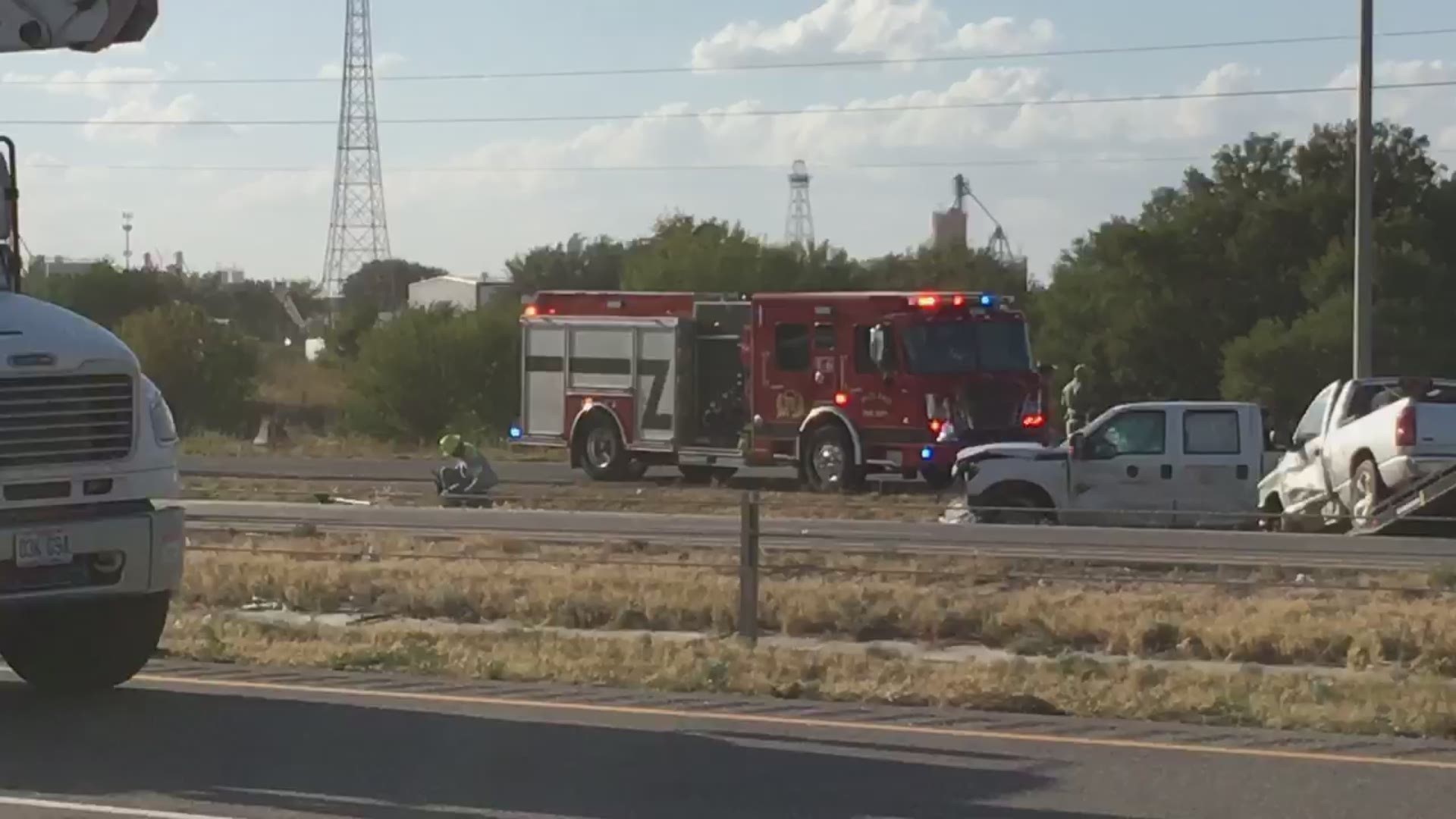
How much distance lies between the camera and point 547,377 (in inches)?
1299

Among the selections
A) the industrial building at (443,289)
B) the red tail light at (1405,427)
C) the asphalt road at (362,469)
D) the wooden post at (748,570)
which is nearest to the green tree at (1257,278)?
the asphalt road at (362,469)

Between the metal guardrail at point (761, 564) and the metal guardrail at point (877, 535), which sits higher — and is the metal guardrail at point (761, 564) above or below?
below

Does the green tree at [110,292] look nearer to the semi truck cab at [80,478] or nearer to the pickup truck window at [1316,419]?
the pickup truck window at [1316,419]

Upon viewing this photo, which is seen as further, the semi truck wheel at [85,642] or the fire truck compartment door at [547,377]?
the fire truck compartment door at [547,377]

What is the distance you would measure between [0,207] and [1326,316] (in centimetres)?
3748

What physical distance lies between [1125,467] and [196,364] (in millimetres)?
38702

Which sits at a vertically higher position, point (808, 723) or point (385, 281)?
point (385, 281)

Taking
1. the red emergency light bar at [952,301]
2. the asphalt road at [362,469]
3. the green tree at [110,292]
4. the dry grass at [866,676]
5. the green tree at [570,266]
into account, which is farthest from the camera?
the green tree at [570,266]

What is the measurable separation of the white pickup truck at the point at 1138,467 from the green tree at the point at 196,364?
35.6 m

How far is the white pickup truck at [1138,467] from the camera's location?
22.8 meters

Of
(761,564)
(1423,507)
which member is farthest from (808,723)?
(1423,507)

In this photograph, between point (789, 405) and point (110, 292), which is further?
point (110, 292)

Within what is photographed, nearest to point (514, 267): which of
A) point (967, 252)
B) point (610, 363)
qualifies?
point (967, 252)

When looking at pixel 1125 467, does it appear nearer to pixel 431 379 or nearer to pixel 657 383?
pixel 657 383
